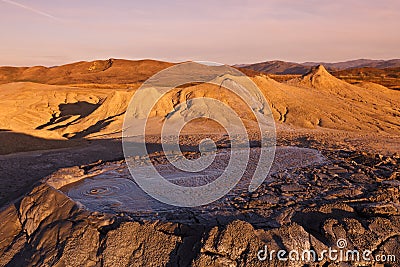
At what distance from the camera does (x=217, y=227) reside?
3.59 metres

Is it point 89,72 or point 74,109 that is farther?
point 89,72

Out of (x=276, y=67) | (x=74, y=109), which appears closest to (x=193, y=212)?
(x=74, y=109)

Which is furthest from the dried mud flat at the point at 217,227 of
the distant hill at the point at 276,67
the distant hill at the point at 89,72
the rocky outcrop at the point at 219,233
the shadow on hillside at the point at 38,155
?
the distant hill at the point at 276,67

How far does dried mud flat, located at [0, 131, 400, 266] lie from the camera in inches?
136

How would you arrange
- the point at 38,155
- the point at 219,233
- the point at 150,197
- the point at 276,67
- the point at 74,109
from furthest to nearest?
the point at 276,67, the point at 74,109, the point at 38,155, the point at 150,197, the point at 219,233

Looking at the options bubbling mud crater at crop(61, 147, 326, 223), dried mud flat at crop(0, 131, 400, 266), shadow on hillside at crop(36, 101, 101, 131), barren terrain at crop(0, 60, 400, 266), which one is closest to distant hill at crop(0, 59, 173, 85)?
shadow on hillside at crop(36, 101, 101, 131)

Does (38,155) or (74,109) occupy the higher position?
(74,109)

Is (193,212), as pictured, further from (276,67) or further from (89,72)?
(276,67)

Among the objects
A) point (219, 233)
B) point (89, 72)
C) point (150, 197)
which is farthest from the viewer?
point (89, 72)

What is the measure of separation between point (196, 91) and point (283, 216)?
44.8 feet

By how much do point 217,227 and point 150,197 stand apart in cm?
201

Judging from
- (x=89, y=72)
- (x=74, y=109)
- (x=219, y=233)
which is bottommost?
(x=74, y=109)

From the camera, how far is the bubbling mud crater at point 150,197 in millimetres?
4559

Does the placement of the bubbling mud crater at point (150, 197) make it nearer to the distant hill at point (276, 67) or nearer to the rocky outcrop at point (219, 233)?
the rocky outcrop at point (219, 233)
